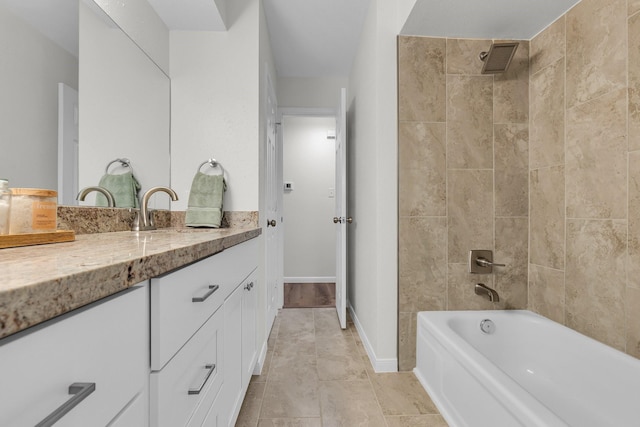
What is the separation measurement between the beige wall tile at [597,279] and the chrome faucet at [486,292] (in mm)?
350

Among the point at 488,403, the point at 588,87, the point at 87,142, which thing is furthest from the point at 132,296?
the point at 588,87

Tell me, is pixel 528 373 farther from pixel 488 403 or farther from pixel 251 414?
pixel 251 414

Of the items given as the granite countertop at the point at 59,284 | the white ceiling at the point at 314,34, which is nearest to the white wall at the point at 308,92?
the white ceiling at the point at 314,34

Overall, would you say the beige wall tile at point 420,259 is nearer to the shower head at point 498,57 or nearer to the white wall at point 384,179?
the white wall at point 384,179

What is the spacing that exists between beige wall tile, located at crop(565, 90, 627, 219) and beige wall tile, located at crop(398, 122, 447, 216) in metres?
0.61

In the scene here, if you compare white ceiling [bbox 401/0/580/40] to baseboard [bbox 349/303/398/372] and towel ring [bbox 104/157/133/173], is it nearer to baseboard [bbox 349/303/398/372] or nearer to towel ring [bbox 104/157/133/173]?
towel ring [bbox 104/157/133/173]

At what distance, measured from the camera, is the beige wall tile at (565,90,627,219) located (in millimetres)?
1351

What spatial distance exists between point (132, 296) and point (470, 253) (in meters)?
1.81

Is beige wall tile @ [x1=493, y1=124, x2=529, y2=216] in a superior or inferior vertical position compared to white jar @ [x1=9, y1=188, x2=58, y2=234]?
superior

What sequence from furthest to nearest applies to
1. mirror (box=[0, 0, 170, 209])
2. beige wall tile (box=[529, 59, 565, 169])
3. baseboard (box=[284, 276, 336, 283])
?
baseboard (box=[284, 276, 336, 283])
beige wall tile (box=[529, 59, 565, 169])
mirror (box=[0, 0, 170, 209])

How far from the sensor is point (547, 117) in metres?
1.74

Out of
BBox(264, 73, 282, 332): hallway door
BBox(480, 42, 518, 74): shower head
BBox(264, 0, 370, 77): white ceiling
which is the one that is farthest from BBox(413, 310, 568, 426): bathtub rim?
BBox(264, 0, 370, 77): white ceiling

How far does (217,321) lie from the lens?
0.98m

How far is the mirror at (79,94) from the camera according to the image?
85cm
